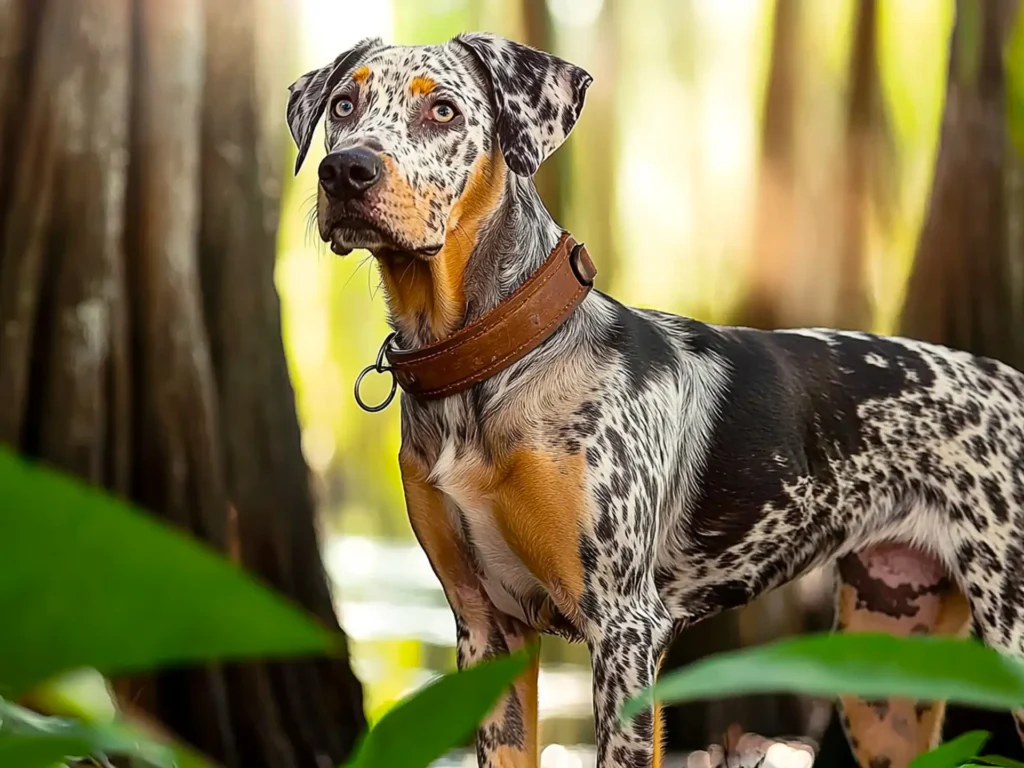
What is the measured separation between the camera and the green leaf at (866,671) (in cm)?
18

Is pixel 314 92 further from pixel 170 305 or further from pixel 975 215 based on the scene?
pixel 975 215

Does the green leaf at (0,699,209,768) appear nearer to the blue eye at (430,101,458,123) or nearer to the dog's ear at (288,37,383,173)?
the blue eye at (430,101,458,123)

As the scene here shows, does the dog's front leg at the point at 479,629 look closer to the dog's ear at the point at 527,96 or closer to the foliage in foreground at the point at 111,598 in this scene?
the dog's ear at the point at 527,96

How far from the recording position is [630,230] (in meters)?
3.13

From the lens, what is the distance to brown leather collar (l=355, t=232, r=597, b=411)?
189cm

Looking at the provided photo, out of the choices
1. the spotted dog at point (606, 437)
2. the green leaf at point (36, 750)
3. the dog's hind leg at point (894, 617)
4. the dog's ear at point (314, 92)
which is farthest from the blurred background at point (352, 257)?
the green leaf at point (36, 750)

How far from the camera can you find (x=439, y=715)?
0.76 feet

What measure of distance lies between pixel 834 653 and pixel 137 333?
2.85 metres

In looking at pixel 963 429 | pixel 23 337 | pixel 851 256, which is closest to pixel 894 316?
pixel 851 256

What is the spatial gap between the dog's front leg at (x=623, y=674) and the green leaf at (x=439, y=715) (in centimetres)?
164

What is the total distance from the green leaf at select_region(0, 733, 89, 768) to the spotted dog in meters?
1.53

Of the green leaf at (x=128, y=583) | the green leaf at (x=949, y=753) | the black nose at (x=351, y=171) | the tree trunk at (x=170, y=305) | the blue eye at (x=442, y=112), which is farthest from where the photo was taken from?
the tree trunk at (x=170, y=305)

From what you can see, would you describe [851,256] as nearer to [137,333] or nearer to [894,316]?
[894,316]

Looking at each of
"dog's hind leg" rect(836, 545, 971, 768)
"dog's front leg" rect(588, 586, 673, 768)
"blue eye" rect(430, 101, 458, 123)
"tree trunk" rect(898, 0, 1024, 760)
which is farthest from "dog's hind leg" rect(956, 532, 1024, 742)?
"blue eye" rect(430, 101, 458, 123)
